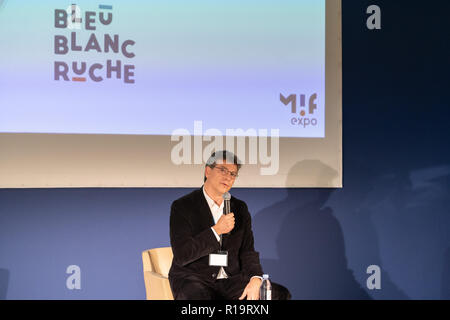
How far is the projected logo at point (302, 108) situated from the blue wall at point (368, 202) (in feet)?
1.02

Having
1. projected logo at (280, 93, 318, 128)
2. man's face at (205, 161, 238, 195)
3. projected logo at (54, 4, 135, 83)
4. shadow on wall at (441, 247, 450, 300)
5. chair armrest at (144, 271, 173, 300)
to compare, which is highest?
projected logo at (54, 4, 135, 83)

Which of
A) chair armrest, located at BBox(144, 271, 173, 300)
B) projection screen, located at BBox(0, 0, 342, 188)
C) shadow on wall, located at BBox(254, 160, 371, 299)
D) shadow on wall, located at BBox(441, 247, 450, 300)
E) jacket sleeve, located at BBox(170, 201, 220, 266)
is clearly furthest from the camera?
shadow on wall, located at BBox(441, 247, 450, 300)

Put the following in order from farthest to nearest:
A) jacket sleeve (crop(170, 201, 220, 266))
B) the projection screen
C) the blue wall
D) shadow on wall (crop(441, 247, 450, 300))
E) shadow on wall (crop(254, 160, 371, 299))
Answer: shadow on wall (crop(441, 247, 450, 300)) < shadow on wall (crop(254, 160, 371, 299)) < the blue wall < the projection screen < jacket sleeve (crop(170, 201, 220, 266))

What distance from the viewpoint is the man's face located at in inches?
110

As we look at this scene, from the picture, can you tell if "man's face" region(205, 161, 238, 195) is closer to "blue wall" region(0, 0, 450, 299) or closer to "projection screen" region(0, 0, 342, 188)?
"projection screen" region(0, 0, 342, 188)

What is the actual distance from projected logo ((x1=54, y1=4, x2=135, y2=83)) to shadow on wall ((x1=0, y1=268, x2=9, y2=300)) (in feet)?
4.55

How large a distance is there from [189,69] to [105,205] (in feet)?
3.76

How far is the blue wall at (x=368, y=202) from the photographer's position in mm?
3830

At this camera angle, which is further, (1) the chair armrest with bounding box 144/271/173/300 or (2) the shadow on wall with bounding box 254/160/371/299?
(2) the shadow on wall with bounding box 254/160/371/299

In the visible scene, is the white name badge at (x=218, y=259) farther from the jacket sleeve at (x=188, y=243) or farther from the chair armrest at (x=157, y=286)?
the chair armrest at (x=157, y=286)

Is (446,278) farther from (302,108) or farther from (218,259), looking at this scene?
(218,259)

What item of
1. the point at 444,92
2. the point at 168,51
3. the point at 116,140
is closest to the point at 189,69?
the point at 168,51

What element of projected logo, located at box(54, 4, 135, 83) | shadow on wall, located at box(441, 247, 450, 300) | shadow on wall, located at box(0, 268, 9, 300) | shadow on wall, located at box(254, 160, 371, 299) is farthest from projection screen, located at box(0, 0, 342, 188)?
shadow on wall, located at box(441, 247, 450, 300)

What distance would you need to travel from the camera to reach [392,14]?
4.15m
